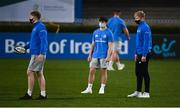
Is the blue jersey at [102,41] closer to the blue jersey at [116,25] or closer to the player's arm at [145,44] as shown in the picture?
the player's arm at [145,44]

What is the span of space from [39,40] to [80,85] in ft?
12.4

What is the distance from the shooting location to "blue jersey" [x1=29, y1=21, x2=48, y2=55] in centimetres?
1623

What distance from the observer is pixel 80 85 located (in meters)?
19.9

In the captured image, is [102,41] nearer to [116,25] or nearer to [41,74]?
[41,74]

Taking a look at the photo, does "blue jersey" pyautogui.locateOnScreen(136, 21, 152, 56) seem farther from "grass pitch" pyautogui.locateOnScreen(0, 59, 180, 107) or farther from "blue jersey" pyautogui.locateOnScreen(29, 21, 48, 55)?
"blue jersey" pyautogui.locateOnScreen(29, 21, 48, 55)

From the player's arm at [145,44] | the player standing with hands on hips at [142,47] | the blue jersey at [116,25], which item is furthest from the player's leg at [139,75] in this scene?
the blue jersey at [116,25]

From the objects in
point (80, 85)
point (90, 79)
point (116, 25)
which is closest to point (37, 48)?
point (90, 79)

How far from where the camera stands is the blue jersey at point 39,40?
16.2m

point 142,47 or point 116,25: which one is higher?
point 116,25

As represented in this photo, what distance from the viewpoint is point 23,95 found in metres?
17.2

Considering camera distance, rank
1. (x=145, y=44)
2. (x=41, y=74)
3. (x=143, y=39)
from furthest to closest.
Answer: (x=143, y=39), (x=145, y=44), (x=41, y=74)

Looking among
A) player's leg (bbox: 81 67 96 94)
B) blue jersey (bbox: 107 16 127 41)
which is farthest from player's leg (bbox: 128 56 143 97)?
blue jersey (bbox: 107 16 127 41)

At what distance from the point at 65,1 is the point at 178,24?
7.92 m

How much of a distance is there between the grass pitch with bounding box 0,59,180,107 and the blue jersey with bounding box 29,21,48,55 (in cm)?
110
